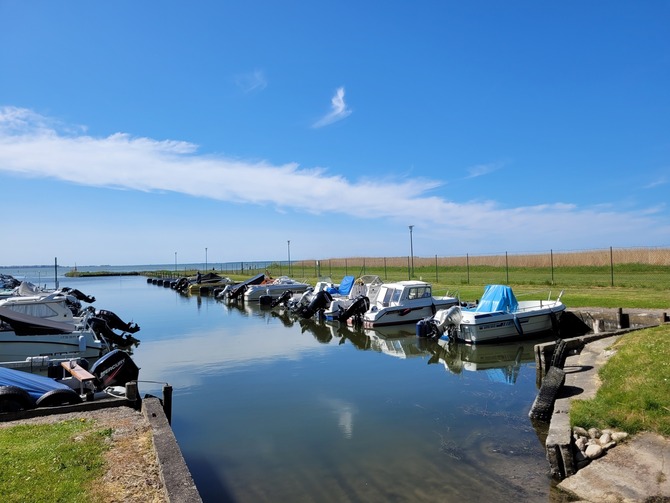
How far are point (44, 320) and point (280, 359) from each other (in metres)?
8.71

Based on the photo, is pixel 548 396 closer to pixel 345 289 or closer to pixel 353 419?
pixel 353 419

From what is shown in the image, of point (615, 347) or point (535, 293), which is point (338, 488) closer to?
point (615, 347)

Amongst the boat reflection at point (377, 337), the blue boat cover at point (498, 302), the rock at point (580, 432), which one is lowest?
the boat reflection at point (377, 337)

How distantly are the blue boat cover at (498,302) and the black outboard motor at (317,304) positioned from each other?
12.2 metres

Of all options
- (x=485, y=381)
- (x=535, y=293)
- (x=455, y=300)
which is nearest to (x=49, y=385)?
(x=485, y=381)

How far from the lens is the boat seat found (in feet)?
35.1

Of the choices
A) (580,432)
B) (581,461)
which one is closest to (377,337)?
(580,432)

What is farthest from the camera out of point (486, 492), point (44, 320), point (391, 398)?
point (44, 320)

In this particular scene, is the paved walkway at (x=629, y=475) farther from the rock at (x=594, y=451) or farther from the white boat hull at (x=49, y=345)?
the white boat hull at (x=49, y=345)

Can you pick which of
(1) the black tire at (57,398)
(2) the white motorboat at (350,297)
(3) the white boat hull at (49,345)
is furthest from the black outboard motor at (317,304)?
(1) the black tire at (57,398)

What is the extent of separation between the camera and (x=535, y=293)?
1061 inches

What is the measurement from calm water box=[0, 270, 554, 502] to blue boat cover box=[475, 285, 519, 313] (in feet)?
5.12

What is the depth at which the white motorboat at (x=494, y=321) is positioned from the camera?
63.7ft

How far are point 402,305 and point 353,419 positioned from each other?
1433 cm
